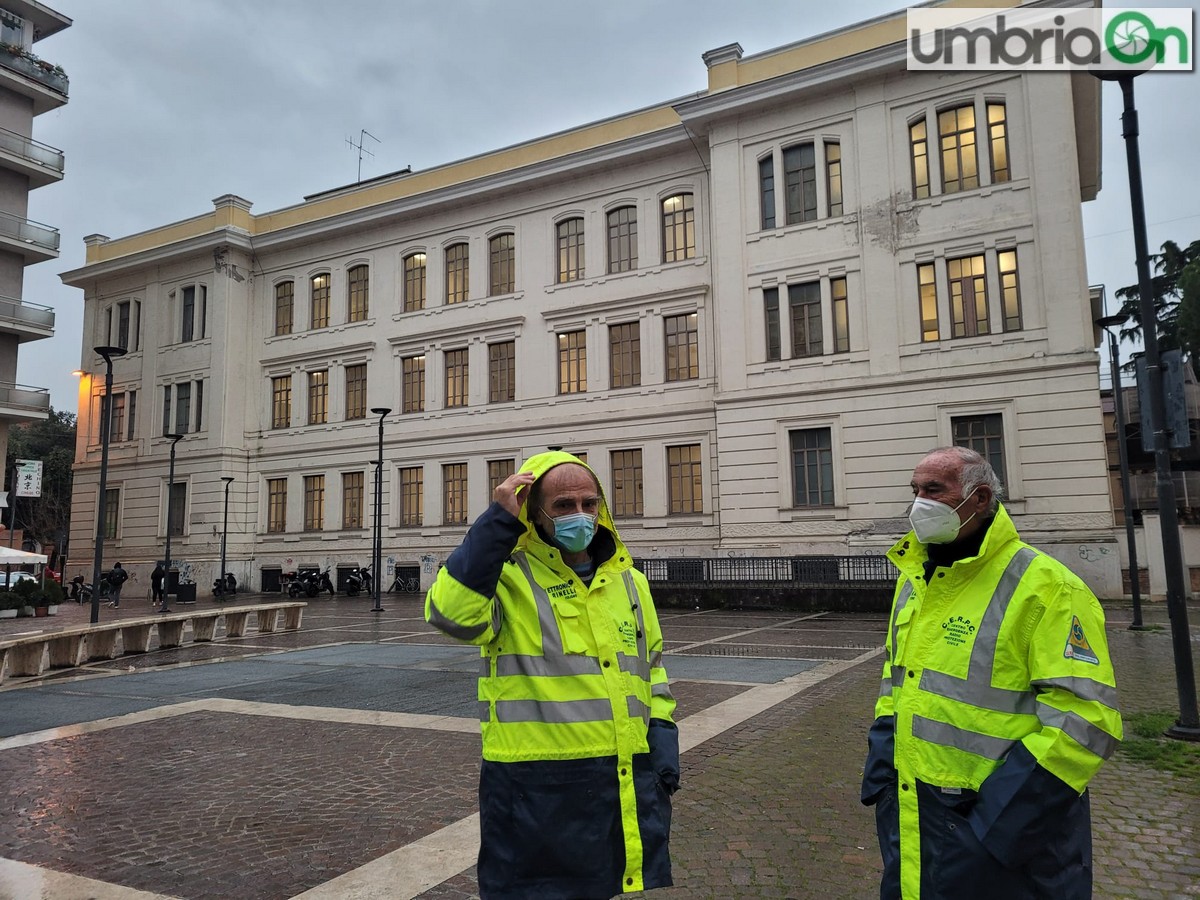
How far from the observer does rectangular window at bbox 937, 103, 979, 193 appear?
917 inches

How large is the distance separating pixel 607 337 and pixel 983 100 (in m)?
13.2

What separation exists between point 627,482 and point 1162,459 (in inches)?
834

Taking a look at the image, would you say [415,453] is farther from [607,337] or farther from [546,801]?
[546,801]

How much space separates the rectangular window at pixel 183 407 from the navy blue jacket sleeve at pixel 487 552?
3839 centimetres

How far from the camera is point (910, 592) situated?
9.76ft

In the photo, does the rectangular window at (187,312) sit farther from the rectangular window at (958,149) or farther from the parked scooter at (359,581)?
Answer: the rectangular window at (958,149)

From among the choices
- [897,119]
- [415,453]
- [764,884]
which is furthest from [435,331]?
[764,884]

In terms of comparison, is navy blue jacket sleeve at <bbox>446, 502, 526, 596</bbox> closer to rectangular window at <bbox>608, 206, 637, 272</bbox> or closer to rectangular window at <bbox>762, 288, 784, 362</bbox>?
rectangular window at <bbox>762, 288, 784, 362</bbox>

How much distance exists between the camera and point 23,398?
33406mm

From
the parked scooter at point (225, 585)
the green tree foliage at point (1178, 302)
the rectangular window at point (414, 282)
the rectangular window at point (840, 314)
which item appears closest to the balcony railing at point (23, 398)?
the parked scooter at point (225, 585)

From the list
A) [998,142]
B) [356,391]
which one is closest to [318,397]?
[356,391]

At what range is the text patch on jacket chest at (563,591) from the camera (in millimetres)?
2809

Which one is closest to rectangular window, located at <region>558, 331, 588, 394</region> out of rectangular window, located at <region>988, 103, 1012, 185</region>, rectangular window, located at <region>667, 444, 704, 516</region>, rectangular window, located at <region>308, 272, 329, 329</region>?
rectangular window, located at <region>667, 444, 704, 516</region>

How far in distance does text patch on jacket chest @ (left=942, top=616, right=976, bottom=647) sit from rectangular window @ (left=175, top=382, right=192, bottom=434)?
39.1 m
